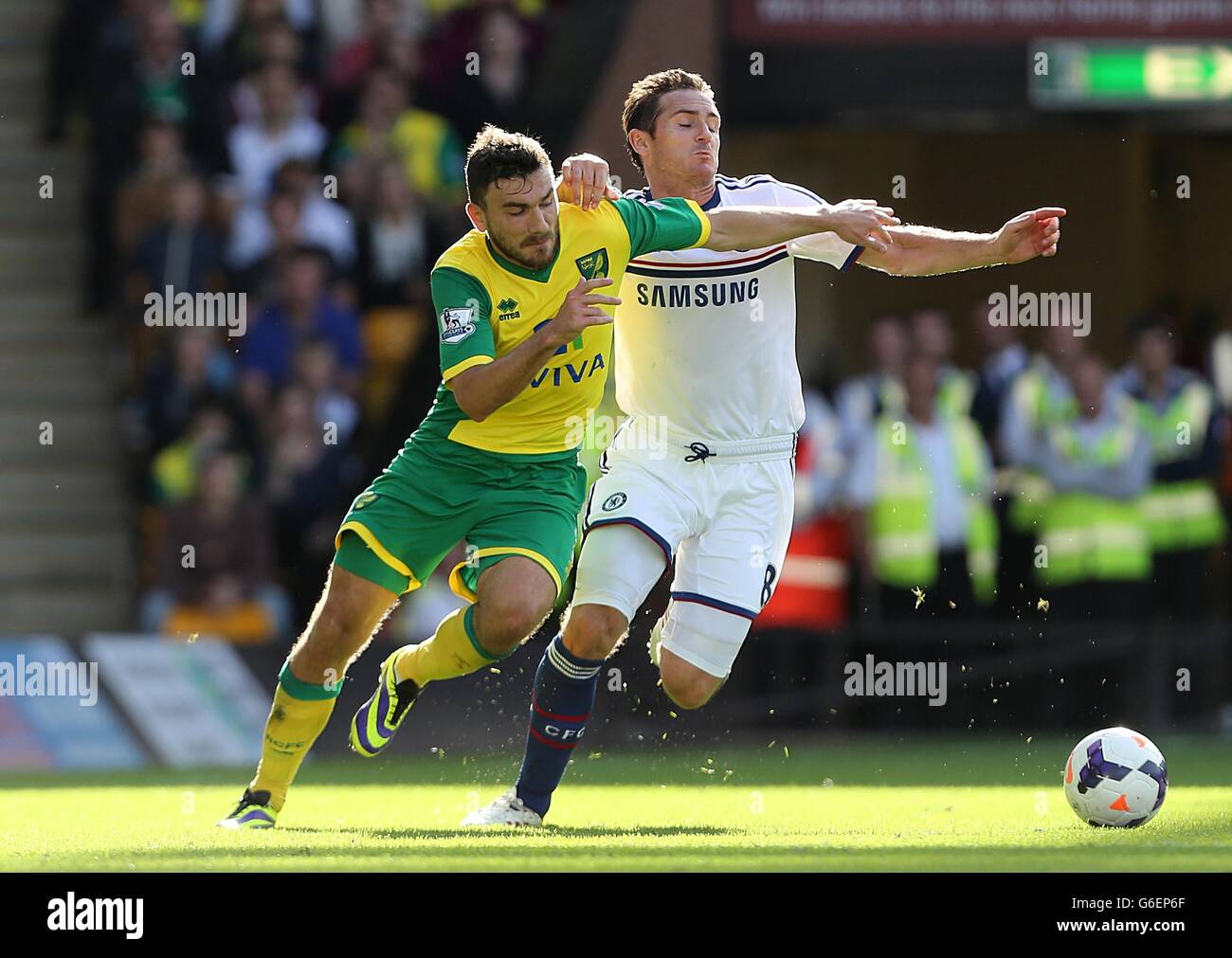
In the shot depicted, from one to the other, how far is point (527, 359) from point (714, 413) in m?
1.22

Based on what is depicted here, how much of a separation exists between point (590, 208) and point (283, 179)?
5962 millimetres

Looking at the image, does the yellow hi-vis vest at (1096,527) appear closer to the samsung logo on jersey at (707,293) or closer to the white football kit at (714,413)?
the white football kit at (714,413)

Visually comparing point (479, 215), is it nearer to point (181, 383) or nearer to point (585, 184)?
point (585, 184)

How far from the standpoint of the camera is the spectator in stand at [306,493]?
12477 mm

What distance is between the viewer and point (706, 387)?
8227mm

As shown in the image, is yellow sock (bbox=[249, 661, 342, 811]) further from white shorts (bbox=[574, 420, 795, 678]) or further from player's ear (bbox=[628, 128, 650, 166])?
player's ear (bbox=[628, 128, 650, 166])

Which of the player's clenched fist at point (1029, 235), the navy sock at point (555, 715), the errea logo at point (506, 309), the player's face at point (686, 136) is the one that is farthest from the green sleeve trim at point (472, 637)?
the player's clenched fist at point (1029, 235)

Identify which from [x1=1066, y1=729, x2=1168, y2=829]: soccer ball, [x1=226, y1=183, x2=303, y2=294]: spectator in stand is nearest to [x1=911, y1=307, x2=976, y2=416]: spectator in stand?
[x1=226, y1=183, x2=303, y2=294]: spectator in stand

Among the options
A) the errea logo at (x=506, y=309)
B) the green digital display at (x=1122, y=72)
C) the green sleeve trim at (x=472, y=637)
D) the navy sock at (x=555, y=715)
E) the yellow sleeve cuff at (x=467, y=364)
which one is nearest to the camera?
the yellow sleeve cuff at (x=467, y=364)

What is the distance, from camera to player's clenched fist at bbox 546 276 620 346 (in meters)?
7.11

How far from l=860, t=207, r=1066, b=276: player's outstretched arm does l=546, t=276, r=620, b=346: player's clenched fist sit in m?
1.30

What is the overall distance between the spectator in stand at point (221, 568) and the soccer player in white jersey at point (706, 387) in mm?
4480
